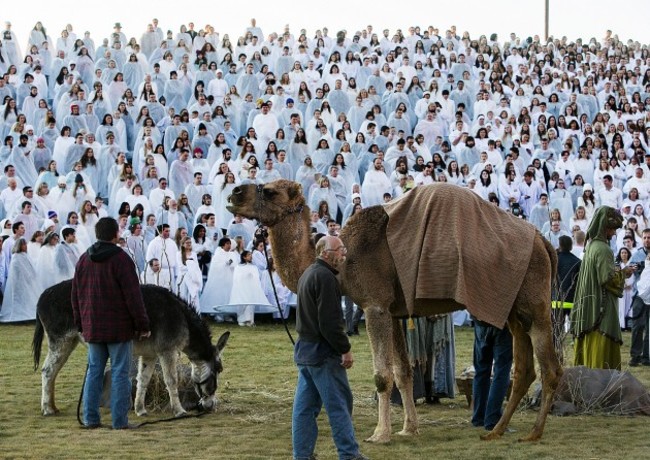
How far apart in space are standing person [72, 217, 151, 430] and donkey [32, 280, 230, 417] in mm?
668

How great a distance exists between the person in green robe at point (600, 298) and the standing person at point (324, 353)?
4.52 meters

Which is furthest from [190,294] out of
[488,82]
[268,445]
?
[488,82]

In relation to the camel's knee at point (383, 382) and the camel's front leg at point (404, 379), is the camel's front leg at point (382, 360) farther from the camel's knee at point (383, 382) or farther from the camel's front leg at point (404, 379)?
the camel's front leg at point (404, 379)

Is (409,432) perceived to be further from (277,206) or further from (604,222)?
(604,222)

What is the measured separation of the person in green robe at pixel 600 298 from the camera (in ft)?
39.5

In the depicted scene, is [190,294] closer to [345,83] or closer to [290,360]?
[290,360]

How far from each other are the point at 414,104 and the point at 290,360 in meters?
19.8

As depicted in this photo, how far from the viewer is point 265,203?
389 inches

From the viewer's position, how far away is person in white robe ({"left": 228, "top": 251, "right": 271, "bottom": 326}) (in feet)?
68.8

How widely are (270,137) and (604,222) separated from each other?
18813 mm

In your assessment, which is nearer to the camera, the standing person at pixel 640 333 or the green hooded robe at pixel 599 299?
the green hooded robe at pixel 599 299

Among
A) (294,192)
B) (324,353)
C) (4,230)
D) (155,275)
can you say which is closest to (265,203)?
(294,192)

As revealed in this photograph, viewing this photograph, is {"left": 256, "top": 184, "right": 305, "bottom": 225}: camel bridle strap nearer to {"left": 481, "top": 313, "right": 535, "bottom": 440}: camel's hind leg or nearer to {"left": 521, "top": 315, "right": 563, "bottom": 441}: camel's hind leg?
{"left": 481, "top": 313, "right": 535, "bottom": 440}: camel's hind leg

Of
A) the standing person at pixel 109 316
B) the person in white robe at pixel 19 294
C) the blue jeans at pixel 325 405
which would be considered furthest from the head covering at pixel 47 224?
the blue jeans at pixel 325 405
